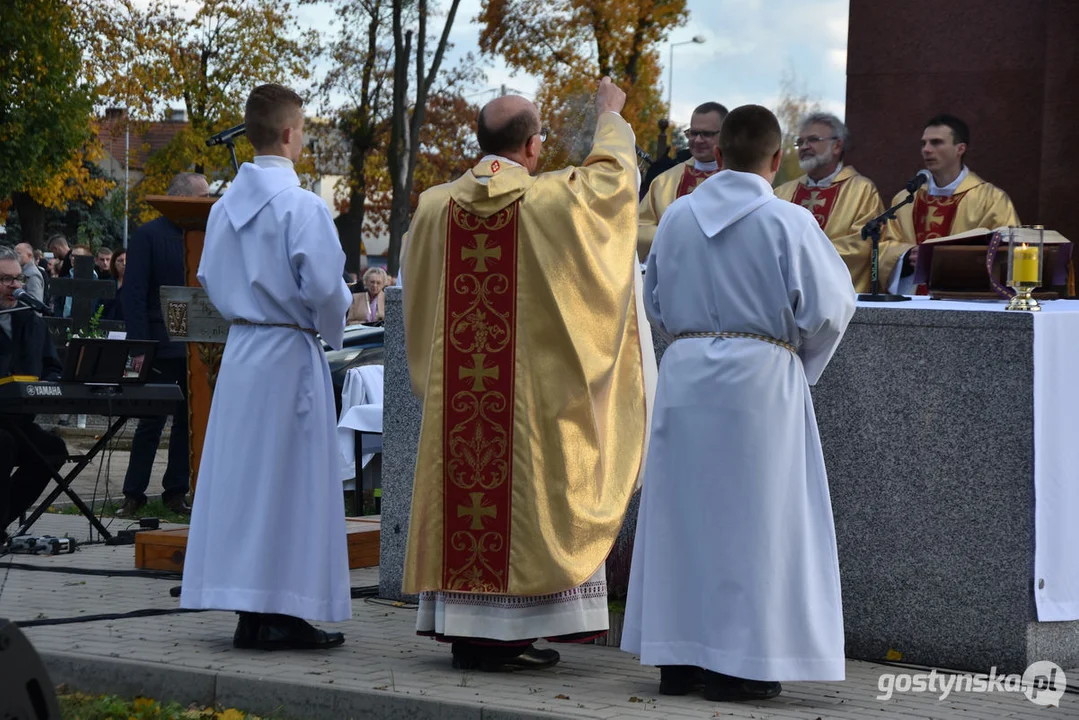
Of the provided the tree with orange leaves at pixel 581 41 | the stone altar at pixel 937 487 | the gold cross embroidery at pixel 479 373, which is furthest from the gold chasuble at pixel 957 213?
the tree with orange leaves at pixel 581 41

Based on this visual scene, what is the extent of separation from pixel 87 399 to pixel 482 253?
11.4ft

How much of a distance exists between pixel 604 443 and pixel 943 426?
1326 mm

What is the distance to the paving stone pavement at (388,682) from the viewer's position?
5098 mm

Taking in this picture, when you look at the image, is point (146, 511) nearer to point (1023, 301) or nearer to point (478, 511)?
point (478, 511)

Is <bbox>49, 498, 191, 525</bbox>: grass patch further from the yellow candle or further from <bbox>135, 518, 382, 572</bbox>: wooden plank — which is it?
the yellow candle

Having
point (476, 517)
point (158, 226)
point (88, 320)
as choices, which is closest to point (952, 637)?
point (476, 517)

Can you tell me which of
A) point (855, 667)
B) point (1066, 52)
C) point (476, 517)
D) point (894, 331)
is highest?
point (1066, 52)

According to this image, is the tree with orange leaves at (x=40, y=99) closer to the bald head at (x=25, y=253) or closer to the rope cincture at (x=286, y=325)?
the bald head at (x=25, y=253)

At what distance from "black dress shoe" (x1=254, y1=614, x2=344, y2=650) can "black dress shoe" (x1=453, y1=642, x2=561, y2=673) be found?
2.03 feet

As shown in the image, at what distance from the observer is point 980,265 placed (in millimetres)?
6723

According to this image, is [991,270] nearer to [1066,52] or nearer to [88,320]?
[1066,52]

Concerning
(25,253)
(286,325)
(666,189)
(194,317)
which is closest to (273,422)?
(286,325)

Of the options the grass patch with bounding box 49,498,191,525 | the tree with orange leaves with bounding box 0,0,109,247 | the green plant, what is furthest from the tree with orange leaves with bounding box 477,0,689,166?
the grass patch with bounding box 49,498,191,525

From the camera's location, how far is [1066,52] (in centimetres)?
985
